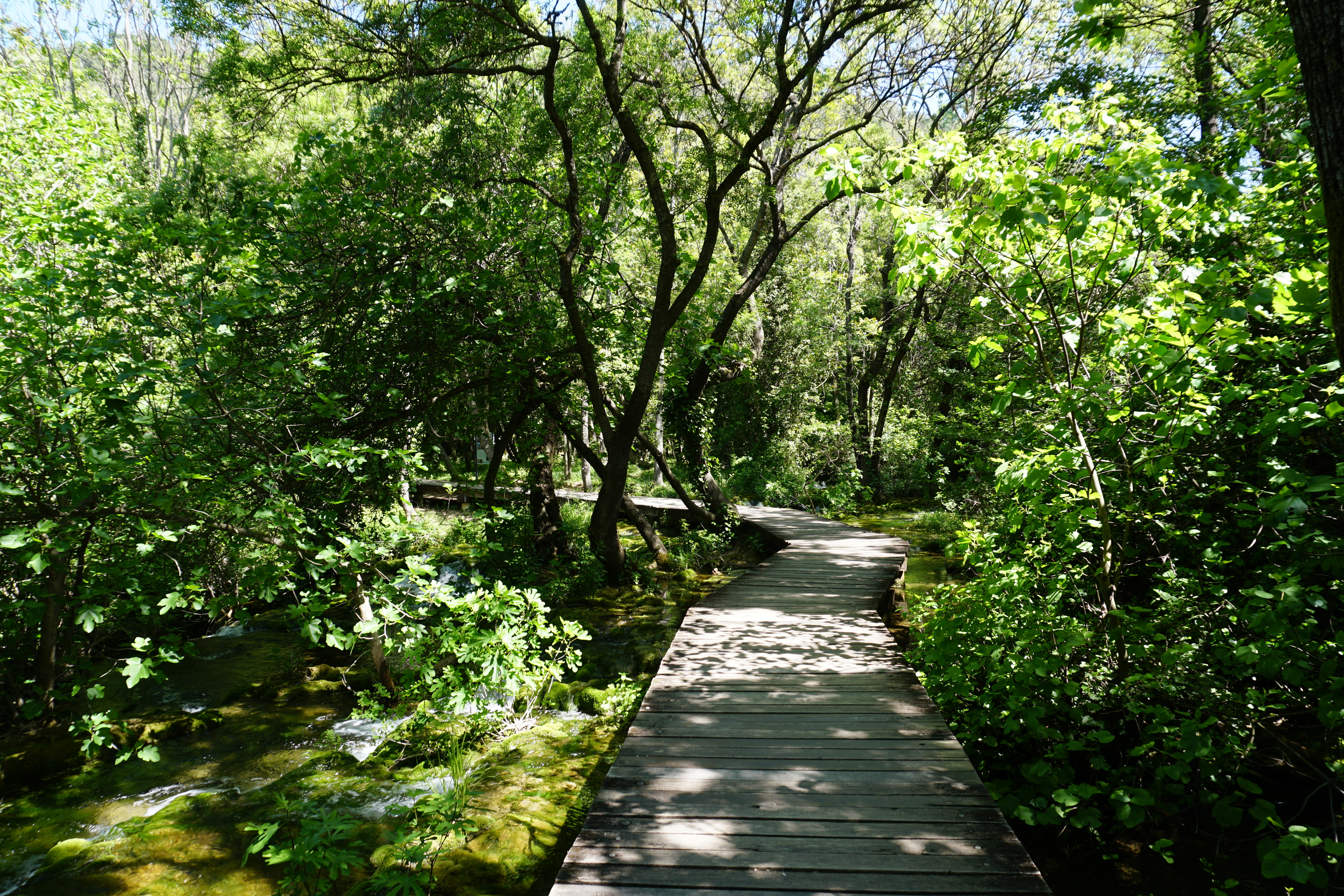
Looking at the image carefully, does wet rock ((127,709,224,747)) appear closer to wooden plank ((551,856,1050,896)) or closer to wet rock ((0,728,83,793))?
wet rock ((0,728,83,793))

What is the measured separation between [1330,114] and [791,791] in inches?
149

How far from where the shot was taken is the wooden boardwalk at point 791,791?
10.5 ft

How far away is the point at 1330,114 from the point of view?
208 centimetres

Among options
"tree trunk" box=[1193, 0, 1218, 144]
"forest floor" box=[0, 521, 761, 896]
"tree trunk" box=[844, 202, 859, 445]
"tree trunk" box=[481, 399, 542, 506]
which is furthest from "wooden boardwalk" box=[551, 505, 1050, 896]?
"tree trunk" box=[844, 202, 859, 445]

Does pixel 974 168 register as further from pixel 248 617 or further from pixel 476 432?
pixel 476 432

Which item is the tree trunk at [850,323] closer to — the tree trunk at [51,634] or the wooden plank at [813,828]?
the wooden plank at [813,828]

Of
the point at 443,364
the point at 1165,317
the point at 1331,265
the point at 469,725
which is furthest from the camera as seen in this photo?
the point at 443,364

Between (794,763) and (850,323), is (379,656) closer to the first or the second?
(794,763)

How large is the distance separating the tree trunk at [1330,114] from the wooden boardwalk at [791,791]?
106 inches

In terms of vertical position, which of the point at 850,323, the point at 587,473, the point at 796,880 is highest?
the point at 850,323

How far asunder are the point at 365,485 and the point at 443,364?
6.54ft

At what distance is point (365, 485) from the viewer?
6809 millimetres

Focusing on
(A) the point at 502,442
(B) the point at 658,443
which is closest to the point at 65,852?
(A) the point at 502,442

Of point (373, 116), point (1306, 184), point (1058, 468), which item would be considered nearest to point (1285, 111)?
point (1306, 184)
